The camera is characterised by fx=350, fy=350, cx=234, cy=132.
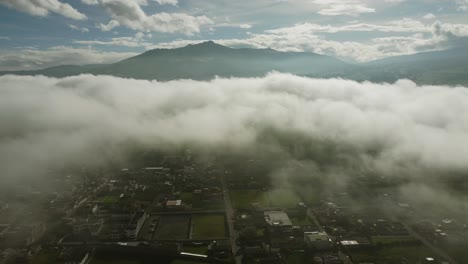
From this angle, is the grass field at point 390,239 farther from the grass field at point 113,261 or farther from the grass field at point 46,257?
the grass field at point 46,257

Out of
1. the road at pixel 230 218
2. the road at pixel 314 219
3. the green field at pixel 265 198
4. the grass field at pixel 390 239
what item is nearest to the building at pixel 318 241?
the road at pixel 314 219

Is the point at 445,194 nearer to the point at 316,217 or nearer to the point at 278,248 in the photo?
the point at 316,217

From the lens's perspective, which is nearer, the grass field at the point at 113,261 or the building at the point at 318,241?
the grass field at the point at 113,261

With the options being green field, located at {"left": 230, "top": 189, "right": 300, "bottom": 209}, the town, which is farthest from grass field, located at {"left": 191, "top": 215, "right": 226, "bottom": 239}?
green field, located at {"left": 230, "top": 189, "right": 300, "bottom": 209}

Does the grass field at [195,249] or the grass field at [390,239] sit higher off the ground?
the grass field at [195,249]

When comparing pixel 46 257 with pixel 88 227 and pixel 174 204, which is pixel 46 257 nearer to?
pixel 88 227

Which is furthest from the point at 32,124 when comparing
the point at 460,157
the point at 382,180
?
the point at 460,157

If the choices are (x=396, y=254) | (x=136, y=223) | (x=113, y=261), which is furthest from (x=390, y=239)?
(x=113, y=261)
